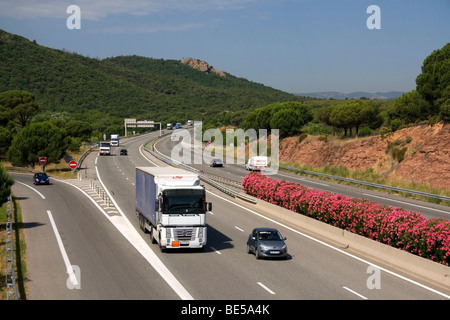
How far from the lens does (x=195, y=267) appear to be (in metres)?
22.4

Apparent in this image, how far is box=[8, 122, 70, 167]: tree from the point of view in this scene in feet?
236

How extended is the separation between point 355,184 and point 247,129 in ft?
195

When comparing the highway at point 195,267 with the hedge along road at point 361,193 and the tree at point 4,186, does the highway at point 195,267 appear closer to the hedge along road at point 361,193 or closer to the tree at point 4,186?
the tree at point 4,186

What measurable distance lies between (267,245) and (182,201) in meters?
4.35

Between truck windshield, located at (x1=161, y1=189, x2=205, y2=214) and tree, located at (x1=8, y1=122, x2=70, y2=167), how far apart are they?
A: 2023 inches

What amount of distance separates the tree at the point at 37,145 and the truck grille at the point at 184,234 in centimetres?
5182

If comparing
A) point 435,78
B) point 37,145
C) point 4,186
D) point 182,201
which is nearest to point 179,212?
point 182,201

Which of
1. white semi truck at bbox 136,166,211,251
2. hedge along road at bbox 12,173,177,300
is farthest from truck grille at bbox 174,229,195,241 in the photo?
hedge along road at bbox 12,173,177,300

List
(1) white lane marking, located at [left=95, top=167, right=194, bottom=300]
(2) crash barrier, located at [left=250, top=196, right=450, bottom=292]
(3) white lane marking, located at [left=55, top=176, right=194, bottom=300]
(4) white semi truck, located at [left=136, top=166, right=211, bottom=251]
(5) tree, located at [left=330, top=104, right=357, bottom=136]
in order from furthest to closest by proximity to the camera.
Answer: (5) tree, located at [left=330, top=104, right=357, bottom=136], (4) white semi truck, located at [left=136, top=166, right=211, bottom=251], (2) crash barrier, located at [left=250, top=196, right=450, bottom=292], (3) white lane marking, located at [left=55, top=176, right=194, bottom=300], (1) white lane marking, located at [left=95, top=167, right=194, bottom=300]

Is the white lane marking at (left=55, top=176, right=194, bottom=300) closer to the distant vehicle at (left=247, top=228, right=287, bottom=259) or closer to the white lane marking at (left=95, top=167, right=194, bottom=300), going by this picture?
the white lane marking at (left=95, top=167, right=194, bottom=300)

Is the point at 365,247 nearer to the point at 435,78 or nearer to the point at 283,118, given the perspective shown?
the point at 435,78
